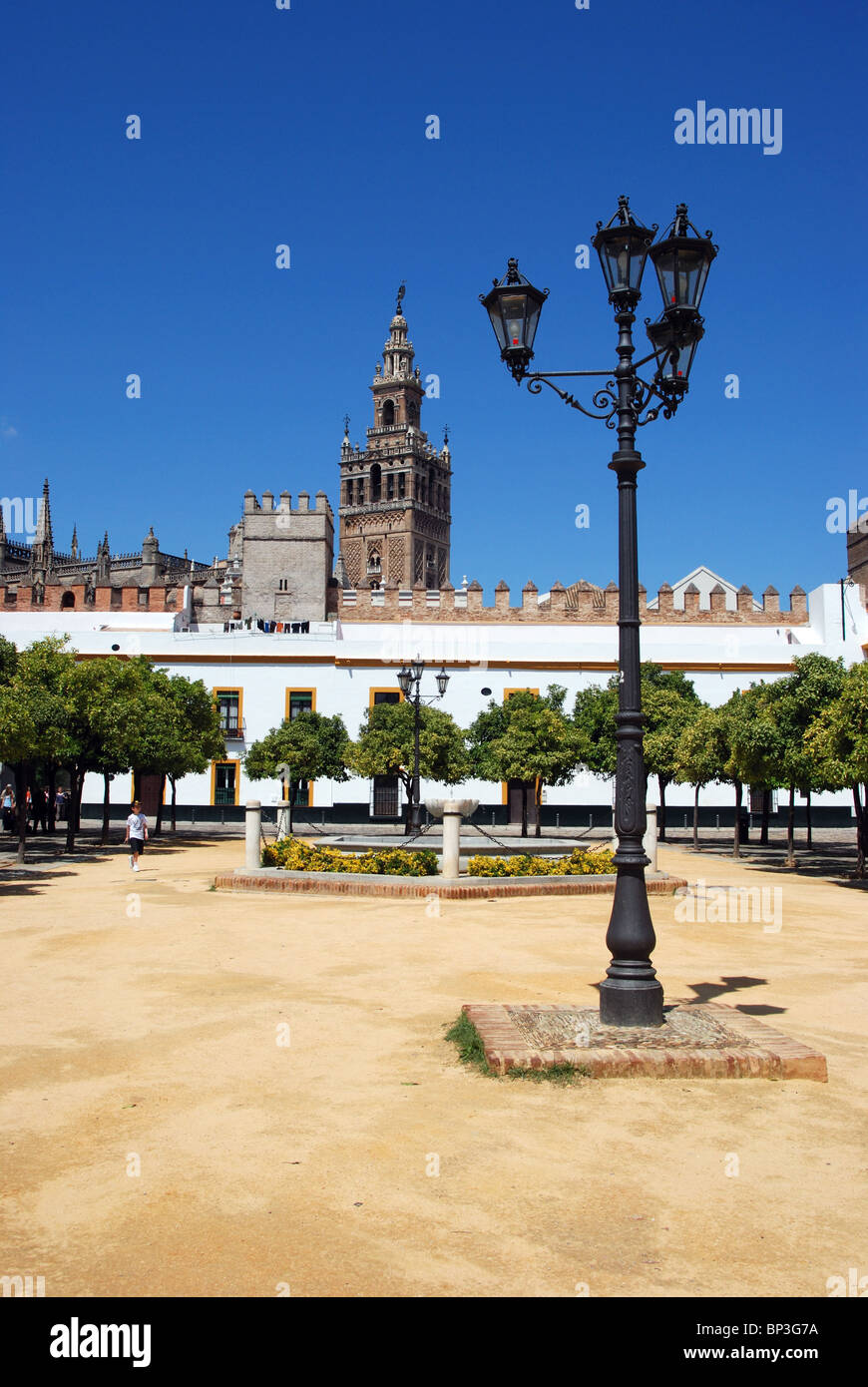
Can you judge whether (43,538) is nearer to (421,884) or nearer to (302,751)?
(302,751)

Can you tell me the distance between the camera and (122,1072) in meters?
5.34

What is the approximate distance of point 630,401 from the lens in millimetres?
6559

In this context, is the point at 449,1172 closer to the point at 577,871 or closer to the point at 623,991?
the point at 623,991

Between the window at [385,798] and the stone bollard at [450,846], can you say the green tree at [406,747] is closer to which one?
the window at [385,798]

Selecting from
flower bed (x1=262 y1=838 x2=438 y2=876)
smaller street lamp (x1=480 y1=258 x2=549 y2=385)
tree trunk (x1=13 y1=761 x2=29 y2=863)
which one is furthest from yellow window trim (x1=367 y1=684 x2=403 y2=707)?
smaller street lamp (x1=480 y1=258 x2=549 y2=385)

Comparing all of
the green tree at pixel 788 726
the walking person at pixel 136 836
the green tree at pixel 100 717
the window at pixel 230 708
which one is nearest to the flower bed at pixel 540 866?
the green tree at pixel 788 726

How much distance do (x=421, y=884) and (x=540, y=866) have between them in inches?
95.8

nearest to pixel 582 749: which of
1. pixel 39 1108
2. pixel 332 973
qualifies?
pixel 332 973

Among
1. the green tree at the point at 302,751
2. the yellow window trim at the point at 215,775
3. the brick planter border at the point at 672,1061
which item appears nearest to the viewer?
the brick planter border at the point at 672,1061

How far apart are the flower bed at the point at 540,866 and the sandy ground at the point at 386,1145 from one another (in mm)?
6237

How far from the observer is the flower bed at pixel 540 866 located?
14.9m

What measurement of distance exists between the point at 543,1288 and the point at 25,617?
36850 mm

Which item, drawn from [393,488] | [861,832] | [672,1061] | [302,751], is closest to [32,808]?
[302,751]

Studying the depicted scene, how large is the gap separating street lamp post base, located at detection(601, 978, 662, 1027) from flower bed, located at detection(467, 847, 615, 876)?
8.86 meters
